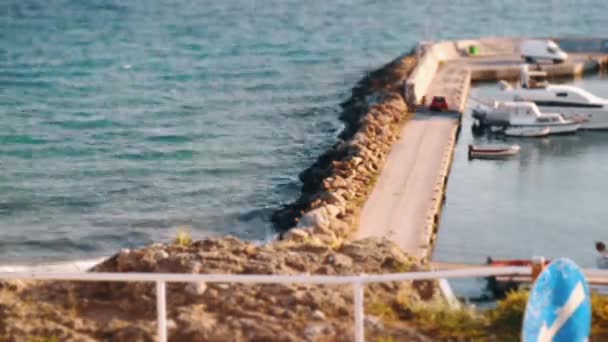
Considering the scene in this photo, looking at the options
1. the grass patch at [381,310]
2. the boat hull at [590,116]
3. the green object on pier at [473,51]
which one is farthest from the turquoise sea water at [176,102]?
the grass patch at [381,310]

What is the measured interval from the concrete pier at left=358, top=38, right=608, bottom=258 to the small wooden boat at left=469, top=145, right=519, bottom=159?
947 millimetres

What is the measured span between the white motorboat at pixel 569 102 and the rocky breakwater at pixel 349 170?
5366mm

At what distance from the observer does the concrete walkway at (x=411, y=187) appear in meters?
30.6

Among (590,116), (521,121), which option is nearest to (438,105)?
(521,121)

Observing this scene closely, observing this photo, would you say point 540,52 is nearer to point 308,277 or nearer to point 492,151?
point 492,151

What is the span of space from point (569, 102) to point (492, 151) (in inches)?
308

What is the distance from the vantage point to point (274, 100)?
2530 inches

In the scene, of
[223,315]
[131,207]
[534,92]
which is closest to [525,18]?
[534,92]

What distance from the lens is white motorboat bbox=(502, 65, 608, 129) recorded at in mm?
50781

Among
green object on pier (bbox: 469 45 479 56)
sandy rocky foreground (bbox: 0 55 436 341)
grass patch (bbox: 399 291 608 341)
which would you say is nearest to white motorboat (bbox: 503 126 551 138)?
green object on pier (bbox: 469 45 479 56)

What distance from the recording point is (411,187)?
3641 cm

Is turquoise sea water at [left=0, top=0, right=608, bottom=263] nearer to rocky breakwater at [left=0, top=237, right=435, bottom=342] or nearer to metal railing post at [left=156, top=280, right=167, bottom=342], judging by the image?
rocky breakwater at [left=0, top=237, right=435, bottom=342]

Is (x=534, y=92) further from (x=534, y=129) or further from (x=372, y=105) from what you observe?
(x=372, y=105)

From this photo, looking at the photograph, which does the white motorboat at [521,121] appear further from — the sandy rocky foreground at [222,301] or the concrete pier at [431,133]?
the sandy rocky foreground at [222,301]
